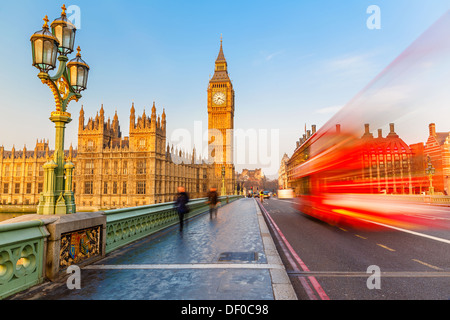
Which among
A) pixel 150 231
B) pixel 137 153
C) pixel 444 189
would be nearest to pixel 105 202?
pixel 137 153

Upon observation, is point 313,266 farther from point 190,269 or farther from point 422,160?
point 422,160

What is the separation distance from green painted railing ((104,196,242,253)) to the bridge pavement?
37 centimetres

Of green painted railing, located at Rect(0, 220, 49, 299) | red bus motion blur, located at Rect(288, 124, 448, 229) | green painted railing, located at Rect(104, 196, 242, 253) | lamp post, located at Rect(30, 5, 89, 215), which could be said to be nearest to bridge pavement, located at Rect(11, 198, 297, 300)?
green painted railing, located at Rect(0, 220, 49, 299)

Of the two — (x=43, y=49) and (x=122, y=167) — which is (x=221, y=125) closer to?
(x=122, y=167)

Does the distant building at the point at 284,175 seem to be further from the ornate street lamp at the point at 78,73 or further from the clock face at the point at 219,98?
the ornate street lamp at the point at 78,73

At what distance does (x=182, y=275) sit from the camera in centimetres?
543

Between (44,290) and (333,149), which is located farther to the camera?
(333,149)

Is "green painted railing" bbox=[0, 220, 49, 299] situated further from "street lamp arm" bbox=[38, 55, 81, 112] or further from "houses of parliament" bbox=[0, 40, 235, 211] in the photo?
"houses of parliament" bbox=[0, 40, 235, 211]

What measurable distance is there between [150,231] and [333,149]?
9.68 metres

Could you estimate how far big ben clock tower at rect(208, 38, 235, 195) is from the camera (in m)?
115

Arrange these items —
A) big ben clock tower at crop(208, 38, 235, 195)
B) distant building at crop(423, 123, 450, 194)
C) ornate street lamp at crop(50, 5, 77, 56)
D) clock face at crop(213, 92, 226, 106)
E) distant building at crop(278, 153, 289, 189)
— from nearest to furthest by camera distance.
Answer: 1. ornate street lamp at crop(50, 5, 77, 56)
2. distant building at crop(423, 123, 450, 194)
3. big ben clock tower at crop(208, 38, 235, 195)
4. clock face at crop(213, 92, 226, 106)
5. distant building at crop(278, 153, 289, 189)

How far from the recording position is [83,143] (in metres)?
70.1

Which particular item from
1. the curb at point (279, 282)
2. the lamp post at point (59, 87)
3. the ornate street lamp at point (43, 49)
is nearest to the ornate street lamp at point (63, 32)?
the lamp post at point (59, 87)

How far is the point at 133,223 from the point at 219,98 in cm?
11527
